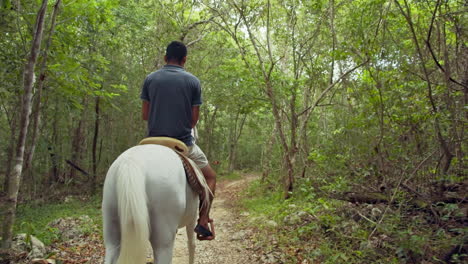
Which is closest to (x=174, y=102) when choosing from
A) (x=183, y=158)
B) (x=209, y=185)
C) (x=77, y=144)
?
(x=183, y=158)

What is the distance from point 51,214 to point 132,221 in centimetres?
690

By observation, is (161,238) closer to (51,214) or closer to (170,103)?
(170,103)

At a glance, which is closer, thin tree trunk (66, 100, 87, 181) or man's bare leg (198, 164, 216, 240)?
man's bare leg (198, 164, 216, 240)

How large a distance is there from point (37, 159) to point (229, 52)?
325 inches

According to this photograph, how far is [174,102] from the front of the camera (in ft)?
9.64

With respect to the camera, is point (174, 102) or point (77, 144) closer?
Result: point (174, 102)

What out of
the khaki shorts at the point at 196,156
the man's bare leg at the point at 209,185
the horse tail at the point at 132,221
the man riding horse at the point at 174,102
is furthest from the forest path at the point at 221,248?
the horse tail at the point at 132,221

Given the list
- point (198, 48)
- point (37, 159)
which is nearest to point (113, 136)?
point (37, 159)

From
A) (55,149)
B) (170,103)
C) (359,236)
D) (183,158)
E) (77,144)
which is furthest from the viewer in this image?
(77,144)

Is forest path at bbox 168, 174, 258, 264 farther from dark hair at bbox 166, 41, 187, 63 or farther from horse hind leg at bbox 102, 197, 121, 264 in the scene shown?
dark hair at bbox 166, 41, 187, 63

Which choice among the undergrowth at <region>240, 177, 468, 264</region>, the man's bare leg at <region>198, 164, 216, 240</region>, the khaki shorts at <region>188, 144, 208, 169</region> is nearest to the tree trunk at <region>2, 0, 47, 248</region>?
the khaki shorts at <region>188, 144, 208, 169</region>

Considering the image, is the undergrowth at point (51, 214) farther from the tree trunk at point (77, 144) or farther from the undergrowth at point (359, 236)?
the undergrowth at point (359, 236)

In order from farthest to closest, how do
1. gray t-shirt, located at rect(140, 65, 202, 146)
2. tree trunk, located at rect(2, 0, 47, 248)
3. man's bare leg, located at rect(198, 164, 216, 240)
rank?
1. tree trunk, located at rect(2, 0, 47, 248)
2. man's bare leg, located at rect(198, 164, 216, 240)
3. gray t-shirt, located at rect(140, 65, 202, 146)

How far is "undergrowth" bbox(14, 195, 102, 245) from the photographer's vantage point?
5278mm
